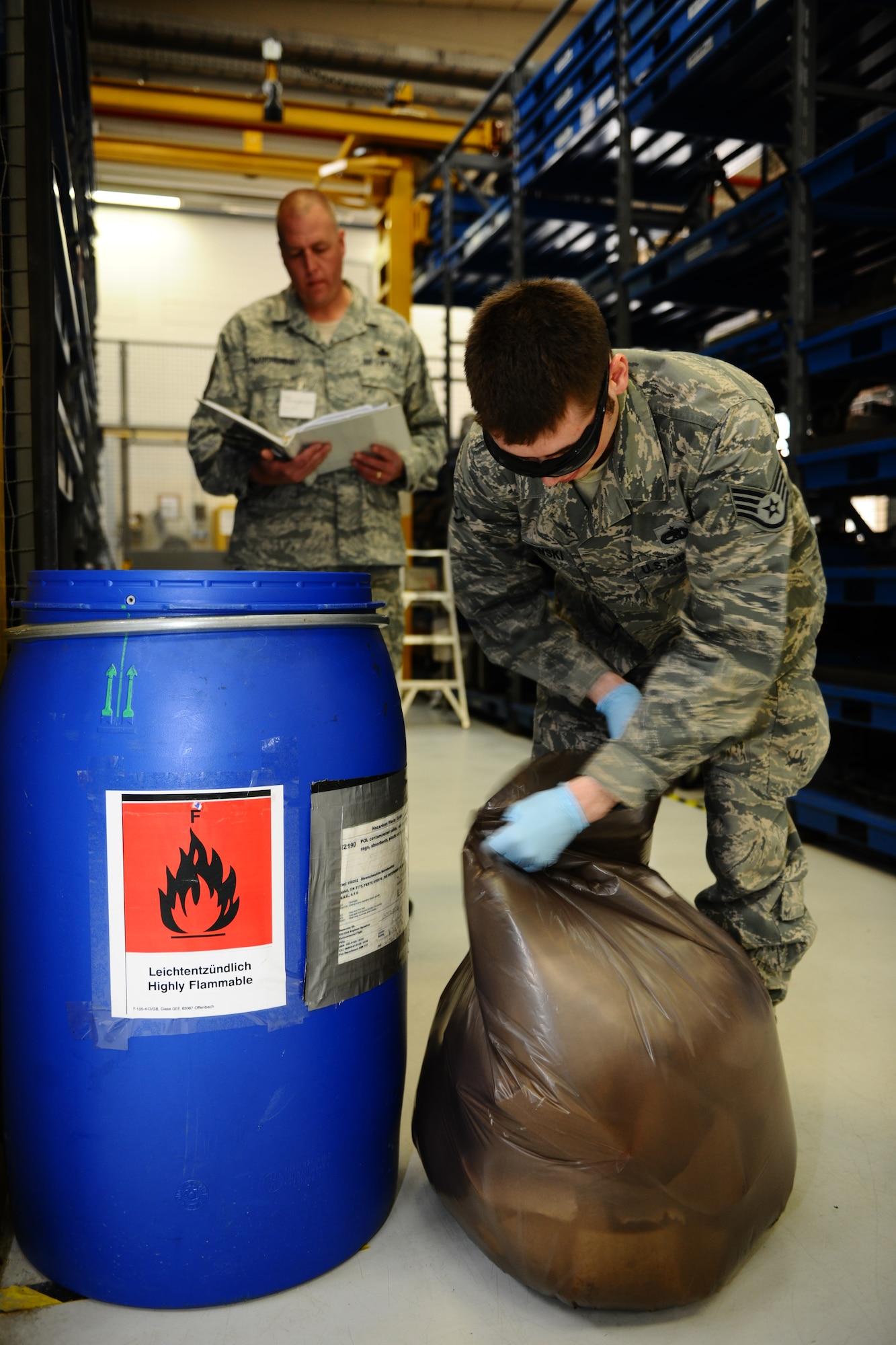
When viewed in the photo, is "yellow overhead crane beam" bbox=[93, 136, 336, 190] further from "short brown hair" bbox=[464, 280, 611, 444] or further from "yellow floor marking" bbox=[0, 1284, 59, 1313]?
"yellow floor marking" bbox=[0, 1284, 59, 1313]

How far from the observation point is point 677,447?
113 cm

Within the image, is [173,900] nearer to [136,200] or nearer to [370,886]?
[370,886]

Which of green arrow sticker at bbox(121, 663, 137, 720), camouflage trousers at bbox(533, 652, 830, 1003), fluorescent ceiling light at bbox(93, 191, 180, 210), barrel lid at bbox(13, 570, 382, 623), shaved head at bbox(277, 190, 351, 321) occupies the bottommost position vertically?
camouflage trousers at bbox(533, 652, 830, 1003)

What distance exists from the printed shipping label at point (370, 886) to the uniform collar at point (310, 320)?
1493 millimetres

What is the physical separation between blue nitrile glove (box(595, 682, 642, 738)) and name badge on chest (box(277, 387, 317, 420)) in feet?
4.01

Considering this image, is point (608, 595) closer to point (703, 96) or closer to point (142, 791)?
point (142, 791)

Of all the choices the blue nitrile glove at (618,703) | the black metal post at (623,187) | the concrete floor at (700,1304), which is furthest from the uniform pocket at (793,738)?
the black metal post at (623,187)

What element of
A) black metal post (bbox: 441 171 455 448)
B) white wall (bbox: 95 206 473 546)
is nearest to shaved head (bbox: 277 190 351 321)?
black metal post (bbox: 441 171 455 448)

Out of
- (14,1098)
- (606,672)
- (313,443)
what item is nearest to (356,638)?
(606,672)

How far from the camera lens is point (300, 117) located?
609 cm

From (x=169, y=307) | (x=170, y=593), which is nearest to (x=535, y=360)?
(x=170, y=593)

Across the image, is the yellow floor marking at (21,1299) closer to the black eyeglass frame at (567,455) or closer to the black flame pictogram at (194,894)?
the black flame pictogram at (194,894)

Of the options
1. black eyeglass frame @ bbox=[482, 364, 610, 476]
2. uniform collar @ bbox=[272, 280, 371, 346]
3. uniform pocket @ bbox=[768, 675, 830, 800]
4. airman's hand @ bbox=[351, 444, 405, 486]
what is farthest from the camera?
uniform collar @ bbox=[272, 280, 371, 346]

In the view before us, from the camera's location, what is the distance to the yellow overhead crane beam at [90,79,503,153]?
19.6 feet
